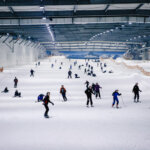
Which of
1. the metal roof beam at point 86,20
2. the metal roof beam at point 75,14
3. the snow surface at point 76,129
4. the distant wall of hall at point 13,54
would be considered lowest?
the snow surface at point 76,129

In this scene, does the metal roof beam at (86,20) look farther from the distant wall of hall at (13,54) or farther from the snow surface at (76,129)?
the snow surface at (76,129)

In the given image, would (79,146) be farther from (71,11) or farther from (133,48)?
(133,48)

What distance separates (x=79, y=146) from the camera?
19.7ft

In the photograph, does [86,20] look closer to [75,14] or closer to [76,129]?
[75,14]

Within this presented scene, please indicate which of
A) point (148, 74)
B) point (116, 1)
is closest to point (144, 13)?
point (116, 1)

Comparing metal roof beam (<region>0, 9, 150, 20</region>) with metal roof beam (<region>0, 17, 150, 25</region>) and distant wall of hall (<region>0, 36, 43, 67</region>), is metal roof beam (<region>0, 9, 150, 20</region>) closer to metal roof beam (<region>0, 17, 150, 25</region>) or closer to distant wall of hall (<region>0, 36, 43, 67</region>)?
metal roof beam (<region>0, 17, 150, 25</region>)

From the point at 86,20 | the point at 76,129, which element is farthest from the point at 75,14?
the point at 76,129

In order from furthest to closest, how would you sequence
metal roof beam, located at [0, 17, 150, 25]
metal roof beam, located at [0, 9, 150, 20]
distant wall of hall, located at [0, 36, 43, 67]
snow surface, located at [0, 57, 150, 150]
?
distant wall of hall, located at [0, 36, 43, 67], metal roof beam, located at [0, 17, 150, 25], metal roof beam, located at [0, 9, 150, 20], snow surface, located at [0, 57, 150, 150]

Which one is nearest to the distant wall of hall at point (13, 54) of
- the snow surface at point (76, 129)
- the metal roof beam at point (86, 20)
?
the metal roof beam at point (86, 20)

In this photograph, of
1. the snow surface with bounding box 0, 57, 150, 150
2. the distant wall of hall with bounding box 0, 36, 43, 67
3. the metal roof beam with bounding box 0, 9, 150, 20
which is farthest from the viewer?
the distant wall of hall with bounding box 0, 36, 43, 67

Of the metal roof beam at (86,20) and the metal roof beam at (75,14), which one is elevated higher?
the metal roof beam at (86,20)

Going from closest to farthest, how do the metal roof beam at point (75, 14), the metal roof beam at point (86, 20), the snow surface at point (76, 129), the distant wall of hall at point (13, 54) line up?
the snow surface at point (76, 129), the metal roof beam at point (75, 14), the metal roof beam at point (86, 20), the distant wall of hall at point (13, 54)

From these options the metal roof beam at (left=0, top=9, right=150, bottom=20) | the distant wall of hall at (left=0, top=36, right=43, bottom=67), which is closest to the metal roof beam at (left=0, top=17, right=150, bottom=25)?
the metal roof beam at (left=0, top=9, right=150, bottom=20)

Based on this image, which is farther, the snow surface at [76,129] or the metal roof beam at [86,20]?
the metal roof beam at [86,20]
